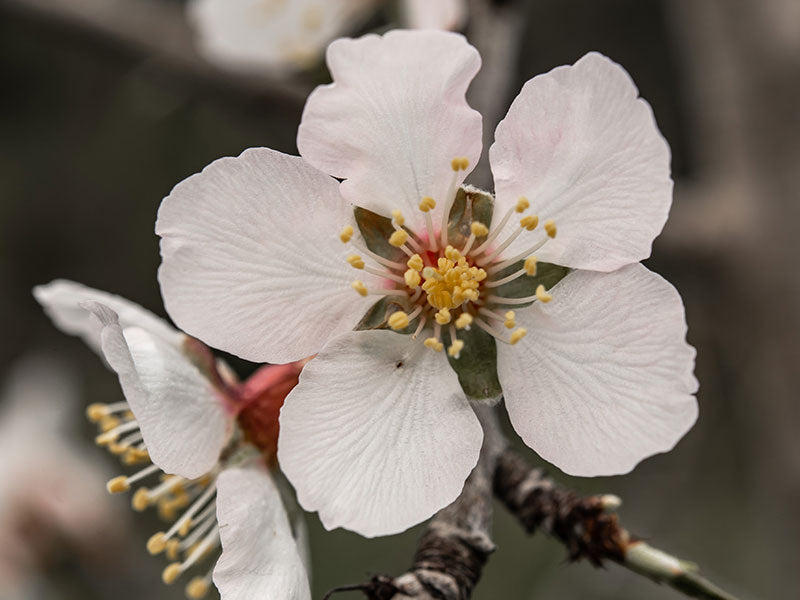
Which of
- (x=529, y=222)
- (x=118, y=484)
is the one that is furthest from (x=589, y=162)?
(x=118, y=484)

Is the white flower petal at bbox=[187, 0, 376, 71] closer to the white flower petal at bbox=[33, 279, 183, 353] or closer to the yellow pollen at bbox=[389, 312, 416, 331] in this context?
the white flower petal at bbox=[33, 279, 183, 353]

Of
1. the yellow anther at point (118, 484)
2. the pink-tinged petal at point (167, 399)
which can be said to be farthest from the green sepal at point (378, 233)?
the yellow anther at point (118, 484)

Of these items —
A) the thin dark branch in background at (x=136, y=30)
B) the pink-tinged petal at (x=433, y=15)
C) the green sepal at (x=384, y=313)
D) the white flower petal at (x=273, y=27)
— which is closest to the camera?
the green sepal at (x=384, y=313)

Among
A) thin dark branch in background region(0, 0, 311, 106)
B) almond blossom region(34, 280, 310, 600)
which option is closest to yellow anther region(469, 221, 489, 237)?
almond blossom region(34, 280, 310, 600)

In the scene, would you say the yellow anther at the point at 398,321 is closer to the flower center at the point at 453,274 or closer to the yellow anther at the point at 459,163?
the flower center at the point at 453,274

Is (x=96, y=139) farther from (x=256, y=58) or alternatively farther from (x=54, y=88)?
(x=256, y=58)

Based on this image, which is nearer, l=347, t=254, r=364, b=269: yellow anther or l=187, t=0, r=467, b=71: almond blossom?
l=347, t=254, r=364, b=269: yellow anther
